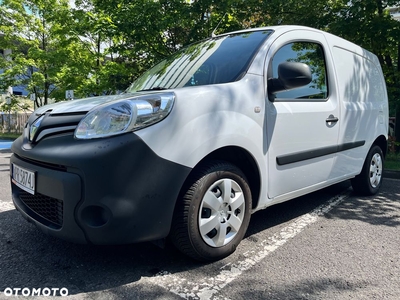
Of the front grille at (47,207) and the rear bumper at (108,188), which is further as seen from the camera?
the front grille at (47,207)

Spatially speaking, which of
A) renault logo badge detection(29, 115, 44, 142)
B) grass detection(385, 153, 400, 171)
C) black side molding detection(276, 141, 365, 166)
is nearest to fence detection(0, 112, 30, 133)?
grass detection(385, 153, 400, 171)

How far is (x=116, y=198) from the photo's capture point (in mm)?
1909

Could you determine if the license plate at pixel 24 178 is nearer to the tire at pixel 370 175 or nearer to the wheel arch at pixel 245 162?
the wheel arch at pixel 245 162

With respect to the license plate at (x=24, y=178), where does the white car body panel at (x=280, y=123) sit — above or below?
above

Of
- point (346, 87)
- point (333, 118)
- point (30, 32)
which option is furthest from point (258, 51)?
point (30, 32)

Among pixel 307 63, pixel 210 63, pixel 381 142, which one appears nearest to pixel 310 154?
pixel 307 63

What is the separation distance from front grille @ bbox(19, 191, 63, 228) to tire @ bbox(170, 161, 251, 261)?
0.70 metres

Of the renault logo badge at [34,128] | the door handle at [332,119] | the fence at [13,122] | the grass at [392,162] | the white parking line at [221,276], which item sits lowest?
the fence at [13,122]

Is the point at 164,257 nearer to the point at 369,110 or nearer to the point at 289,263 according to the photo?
the point at 289,263

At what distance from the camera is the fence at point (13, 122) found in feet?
73.3

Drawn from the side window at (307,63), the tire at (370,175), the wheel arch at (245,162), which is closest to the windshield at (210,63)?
the side window at (307,63)

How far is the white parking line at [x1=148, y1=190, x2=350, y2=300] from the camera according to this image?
1.97 m

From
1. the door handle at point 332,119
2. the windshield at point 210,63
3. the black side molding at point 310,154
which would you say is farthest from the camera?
the door handle at point 332,119

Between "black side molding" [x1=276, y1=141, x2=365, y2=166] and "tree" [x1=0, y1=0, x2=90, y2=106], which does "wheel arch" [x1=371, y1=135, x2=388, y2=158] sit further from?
"tree" [x1=0, y1=0, x2=90, y2=106]
